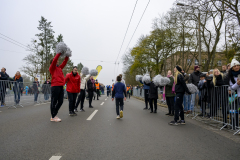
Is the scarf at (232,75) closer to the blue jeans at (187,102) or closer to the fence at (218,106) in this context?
the fence at (218,106)

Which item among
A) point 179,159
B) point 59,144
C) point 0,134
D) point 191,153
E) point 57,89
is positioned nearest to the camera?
point 179,159

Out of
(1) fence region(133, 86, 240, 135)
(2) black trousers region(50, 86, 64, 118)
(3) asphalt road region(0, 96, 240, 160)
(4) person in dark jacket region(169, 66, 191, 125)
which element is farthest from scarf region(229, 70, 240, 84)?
(2) black trousers region(50, 86, 64, 118)

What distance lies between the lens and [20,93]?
1263 cm

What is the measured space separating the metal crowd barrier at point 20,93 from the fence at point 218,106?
918cm

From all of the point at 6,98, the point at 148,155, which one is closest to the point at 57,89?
the point at 148,155

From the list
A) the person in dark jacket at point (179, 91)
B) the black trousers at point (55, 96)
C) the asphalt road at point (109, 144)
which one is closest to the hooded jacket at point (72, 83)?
the black trousers at point (55, 96)

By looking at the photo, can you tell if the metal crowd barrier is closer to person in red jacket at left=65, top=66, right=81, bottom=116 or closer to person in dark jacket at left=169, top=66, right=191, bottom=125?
person in red jacket at left=65, top=66, right=81, bottom=116

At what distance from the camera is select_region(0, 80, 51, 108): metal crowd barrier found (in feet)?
37.9

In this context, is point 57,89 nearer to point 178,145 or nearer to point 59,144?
point 59,144

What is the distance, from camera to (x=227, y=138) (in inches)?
203

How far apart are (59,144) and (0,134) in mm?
1732

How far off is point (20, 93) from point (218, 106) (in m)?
10.6

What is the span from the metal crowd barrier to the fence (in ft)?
30.1

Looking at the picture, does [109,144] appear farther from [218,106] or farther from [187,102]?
[187,102]
